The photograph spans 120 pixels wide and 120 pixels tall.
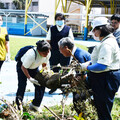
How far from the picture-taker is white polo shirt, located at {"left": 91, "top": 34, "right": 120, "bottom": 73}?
2488 millimetres

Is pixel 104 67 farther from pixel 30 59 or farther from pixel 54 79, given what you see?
pixel 30 59

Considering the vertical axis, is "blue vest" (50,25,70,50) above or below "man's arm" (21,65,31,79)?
above

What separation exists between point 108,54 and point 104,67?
159 millimetres

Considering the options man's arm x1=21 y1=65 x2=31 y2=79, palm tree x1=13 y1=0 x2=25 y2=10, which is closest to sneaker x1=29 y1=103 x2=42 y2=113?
man's arm x1=21 y1=65 x2=31 y2=79

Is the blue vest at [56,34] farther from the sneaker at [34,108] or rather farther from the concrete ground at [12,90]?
the sneaker at [34,108]

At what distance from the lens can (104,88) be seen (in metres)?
2.74

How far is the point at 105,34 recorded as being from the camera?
2621 millimetres

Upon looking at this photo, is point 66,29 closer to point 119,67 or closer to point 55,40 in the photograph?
point 55,40

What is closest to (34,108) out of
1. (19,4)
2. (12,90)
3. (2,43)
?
(12,90)

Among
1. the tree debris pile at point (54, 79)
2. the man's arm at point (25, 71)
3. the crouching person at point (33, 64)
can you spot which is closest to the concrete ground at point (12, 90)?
the crouching person at point (33, 64)

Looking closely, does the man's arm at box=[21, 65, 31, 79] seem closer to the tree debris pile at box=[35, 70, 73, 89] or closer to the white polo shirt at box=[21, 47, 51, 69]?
the white polo shirt at box=[21, 47, 51, 69]

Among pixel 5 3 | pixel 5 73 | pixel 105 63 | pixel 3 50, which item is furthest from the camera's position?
pixel 5 3

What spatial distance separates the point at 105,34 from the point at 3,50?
3.01 metres

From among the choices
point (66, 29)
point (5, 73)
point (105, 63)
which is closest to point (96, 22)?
point (105, 63)
